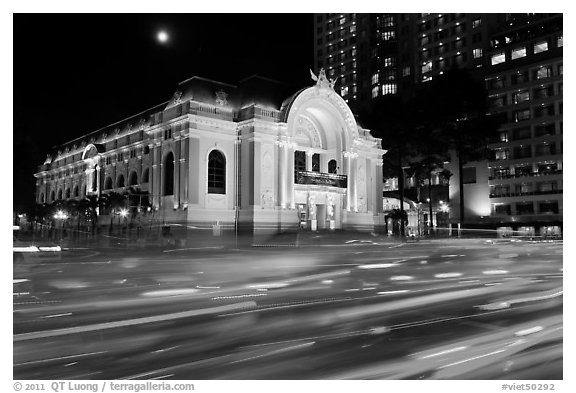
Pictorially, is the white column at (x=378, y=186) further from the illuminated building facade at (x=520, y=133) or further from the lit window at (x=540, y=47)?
the lit window at (x=540, y=47)

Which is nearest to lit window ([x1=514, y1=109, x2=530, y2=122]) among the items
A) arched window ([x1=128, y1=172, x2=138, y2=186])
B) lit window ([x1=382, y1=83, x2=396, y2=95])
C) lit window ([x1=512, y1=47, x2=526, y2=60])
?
lit window ([x1=512, y1=47, x2=526, y2=60])

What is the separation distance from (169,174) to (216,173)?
4.36 m

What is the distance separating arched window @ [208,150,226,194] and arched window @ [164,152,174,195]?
357cm

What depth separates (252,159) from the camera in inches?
1784

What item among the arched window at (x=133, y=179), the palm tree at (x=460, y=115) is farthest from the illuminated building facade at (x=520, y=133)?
the arched window at (x=133, y=179)

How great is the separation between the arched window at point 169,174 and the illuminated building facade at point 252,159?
0.29 feet

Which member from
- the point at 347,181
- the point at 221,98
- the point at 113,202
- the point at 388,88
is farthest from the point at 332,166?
the point at 388,88

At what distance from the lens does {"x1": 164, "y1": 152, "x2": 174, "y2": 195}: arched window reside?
1820 inches

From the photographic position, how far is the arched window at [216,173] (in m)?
45.3

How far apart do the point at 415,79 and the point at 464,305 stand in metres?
85.2

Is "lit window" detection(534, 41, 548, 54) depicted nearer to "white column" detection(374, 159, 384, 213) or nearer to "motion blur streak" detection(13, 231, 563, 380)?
"white column" detection(374, 159, 384, 213)

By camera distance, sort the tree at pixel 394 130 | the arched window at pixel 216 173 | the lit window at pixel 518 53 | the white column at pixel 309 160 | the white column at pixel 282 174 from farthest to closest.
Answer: the lit window at pixel 518 53 → the tree at pixel 394 130 → the white column at pixel 309 160 → the white column at pixel 282 174 → the arched window at pixel 216 173

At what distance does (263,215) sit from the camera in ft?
146

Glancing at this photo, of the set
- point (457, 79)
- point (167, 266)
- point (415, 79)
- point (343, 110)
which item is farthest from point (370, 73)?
point (167, 266)
